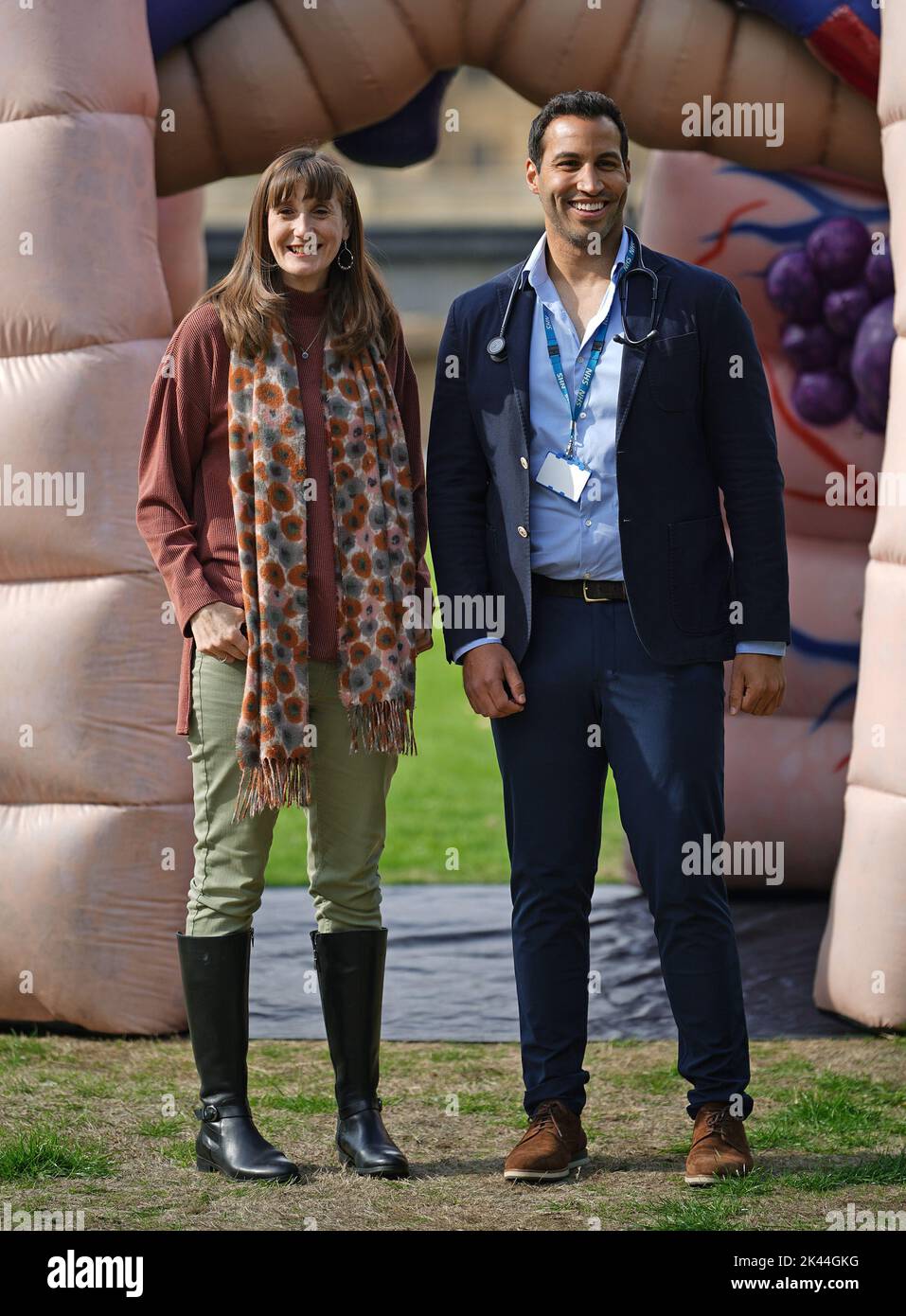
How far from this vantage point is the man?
8.53ft

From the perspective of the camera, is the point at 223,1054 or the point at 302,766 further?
the point at 223,1054

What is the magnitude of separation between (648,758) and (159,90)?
2.10 m

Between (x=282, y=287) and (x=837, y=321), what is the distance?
8.12 feet

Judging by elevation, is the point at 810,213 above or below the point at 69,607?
above

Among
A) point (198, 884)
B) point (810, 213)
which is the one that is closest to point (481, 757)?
point (810, 213)

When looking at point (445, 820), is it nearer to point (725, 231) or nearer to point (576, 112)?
point (725, 231)

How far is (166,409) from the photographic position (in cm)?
262

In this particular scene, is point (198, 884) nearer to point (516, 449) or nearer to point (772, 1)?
point (516, 449)

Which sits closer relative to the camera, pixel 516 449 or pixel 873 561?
pixel 516 449

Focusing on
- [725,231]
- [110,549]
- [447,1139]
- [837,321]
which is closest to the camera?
Answer: [447,1139]

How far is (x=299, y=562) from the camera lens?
2.56m

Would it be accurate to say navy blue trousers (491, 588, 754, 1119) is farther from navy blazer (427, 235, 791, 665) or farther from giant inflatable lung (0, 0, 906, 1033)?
giant inflatable lung (0, 0, 906, 1033)

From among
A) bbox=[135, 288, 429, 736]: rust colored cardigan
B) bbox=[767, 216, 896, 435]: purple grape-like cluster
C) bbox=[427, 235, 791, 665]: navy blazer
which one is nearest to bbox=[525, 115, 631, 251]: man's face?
bbox=[427, 235, 791, 665]: navy blazer

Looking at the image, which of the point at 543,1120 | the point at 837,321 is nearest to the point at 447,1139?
the point at 543,1120
